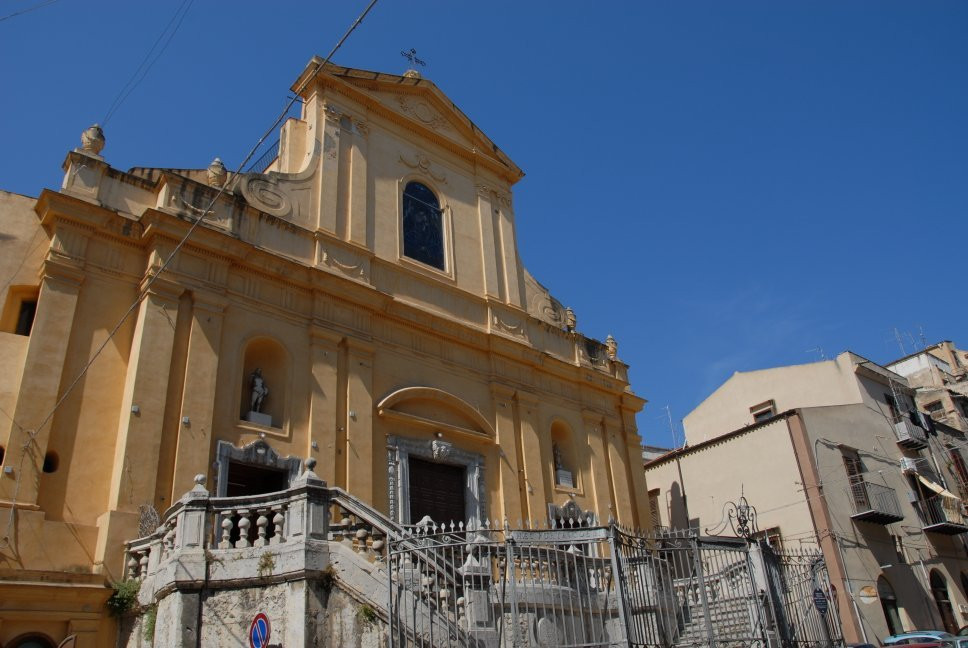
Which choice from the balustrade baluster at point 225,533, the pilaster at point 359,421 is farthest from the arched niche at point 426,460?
the balustrade baluster at point 225,533

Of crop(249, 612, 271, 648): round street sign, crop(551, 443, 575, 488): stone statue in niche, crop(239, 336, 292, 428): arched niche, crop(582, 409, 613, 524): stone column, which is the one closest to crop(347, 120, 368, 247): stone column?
crop(239, 336, 292, 428): arched niche

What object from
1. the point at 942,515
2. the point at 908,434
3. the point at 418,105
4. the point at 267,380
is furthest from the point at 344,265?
the point at 942,515

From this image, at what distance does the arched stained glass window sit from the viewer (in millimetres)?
18078

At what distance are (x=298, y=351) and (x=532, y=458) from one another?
5730 millimetres

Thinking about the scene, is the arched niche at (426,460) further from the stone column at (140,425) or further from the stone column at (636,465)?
the stone column at (636,465)

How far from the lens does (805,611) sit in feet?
37.0

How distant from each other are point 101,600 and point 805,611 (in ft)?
30.5

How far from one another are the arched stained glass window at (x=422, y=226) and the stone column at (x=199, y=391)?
5105mm

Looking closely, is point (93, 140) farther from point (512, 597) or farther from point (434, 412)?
point (512, 597)

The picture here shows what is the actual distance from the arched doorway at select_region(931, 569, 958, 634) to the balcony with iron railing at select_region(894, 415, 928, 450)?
12.8 ft

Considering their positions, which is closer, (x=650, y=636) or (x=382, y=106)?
(x=650, y=636)

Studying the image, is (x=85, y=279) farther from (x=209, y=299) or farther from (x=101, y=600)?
(x=101, y=600)

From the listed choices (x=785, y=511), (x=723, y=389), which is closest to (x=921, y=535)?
(x=785, y=511)

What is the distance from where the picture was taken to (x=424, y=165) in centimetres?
1922
